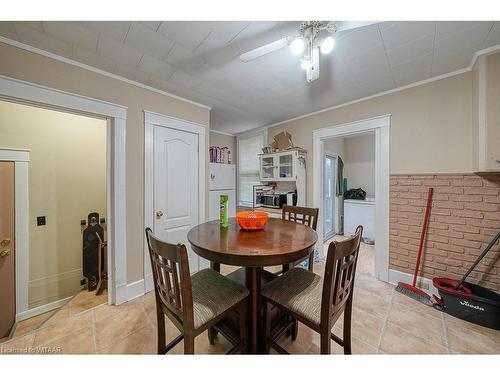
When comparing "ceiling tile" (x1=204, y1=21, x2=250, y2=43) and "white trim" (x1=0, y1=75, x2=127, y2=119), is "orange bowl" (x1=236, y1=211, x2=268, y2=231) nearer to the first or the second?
"ceiling tile" (x1=204, y1=21, x2=250, y2=43)

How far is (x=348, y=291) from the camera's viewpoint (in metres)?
1.23

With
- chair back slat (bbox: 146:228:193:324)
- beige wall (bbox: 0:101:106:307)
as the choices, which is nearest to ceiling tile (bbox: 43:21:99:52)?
beige wall (bbox: 0:101:106:307)

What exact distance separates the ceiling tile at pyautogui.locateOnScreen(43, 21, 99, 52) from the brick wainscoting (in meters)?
3.21

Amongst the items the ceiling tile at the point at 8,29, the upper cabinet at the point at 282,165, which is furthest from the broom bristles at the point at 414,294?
the ceiling tile at the point at 8,29

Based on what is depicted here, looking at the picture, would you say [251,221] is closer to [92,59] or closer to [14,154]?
[92,59]

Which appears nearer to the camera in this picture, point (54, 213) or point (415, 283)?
point (415, 283)

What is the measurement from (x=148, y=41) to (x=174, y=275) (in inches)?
66.6

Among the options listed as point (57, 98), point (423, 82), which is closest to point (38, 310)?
point (57, 98)

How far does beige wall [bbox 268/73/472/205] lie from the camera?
75.9 inches

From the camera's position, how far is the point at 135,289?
2127 millimetres

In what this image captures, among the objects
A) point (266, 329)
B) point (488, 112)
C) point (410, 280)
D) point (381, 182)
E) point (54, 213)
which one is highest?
point (488, 112)

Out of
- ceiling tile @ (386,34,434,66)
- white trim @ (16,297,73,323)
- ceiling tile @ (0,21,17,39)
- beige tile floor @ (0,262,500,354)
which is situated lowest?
white trim @ (16,297,73,323)

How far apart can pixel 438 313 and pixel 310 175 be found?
2072 mm
